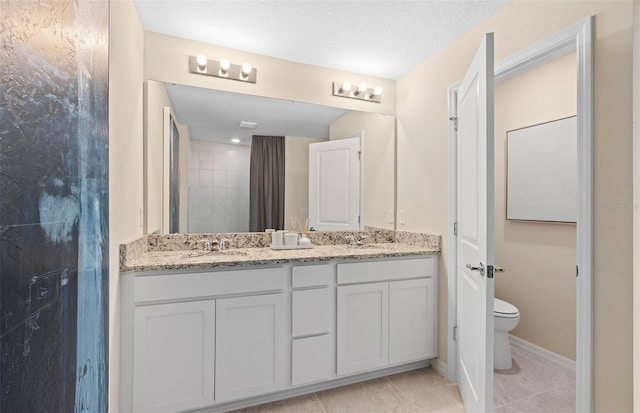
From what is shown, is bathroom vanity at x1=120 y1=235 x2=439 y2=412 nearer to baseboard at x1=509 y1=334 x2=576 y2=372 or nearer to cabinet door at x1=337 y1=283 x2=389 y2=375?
cabinet door at x1=337 y1=283 x2=389 y2=375

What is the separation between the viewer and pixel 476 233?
168 centimetres

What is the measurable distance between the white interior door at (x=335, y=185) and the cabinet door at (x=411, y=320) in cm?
71

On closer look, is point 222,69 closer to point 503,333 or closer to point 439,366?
point 439,366

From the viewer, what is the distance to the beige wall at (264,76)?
6.98ft

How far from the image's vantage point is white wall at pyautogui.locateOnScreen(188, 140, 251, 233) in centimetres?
228

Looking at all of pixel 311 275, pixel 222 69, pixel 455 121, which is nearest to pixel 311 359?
pixel 311 275

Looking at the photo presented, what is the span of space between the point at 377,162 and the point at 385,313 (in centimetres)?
130

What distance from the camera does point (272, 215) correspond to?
2469 millimetres

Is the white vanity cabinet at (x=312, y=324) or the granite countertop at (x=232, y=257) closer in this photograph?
the granite countertop at (x=232, y=257)

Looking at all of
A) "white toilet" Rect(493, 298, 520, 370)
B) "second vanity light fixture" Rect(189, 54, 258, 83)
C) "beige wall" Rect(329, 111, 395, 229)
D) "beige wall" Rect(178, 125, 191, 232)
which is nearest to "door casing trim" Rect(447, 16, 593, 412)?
"white toilet" Rect(493, 298, 520, 370)

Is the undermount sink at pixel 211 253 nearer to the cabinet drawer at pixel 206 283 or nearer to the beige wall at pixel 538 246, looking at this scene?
the cabinet drawer at pixel 206 283

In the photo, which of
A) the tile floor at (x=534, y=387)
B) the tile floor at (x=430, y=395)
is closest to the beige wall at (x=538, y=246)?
the tile floor at (x=534, y=387)

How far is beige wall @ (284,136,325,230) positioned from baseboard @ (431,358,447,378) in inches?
57.7

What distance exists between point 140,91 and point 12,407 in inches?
71.3
